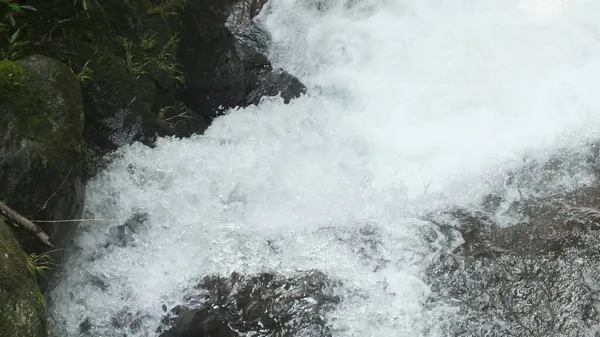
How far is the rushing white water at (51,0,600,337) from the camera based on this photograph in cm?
489

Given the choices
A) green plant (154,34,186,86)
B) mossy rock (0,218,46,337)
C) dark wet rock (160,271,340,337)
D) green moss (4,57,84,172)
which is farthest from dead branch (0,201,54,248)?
green plant (154,34,186,86)

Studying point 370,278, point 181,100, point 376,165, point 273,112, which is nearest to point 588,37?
point 376,165

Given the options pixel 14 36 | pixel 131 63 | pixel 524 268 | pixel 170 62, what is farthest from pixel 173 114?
pixel 524 268

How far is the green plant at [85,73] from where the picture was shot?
5059 millimetres

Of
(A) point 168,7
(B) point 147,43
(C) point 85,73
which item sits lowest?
(C) point 85,73

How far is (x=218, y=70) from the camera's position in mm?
6414

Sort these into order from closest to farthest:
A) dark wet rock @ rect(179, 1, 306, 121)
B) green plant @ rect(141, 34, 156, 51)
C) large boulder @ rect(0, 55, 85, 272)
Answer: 1. large boulder @ rect(0, 55, 85, 272)
2. green plant @ rect(141, 34, 156, 51)
3. dark wet rock @ rect(179, 1, 306, 121)

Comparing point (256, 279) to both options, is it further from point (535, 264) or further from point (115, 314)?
point (535, 264)

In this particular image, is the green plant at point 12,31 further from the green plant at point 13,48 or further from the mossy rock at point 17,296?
the mossy rock at point 17,296

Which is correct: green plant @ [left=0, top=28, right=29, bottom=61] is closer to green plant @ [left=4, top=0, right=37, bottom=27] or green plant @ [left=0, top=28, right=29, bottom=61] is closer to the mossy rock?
green plant @ [left=4, top=0, right=37, bottom=27]

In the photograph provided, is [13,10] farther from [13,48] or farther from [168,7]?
[168,7]

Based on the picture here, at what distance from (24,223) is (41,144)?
740 mm

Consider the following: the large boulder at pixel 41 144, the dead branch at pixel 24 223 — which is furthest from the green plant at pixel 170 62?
the dead branch at pixel 24 223

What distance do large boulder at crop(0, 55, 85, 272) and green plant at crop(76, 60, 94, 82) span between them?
1.27ft
